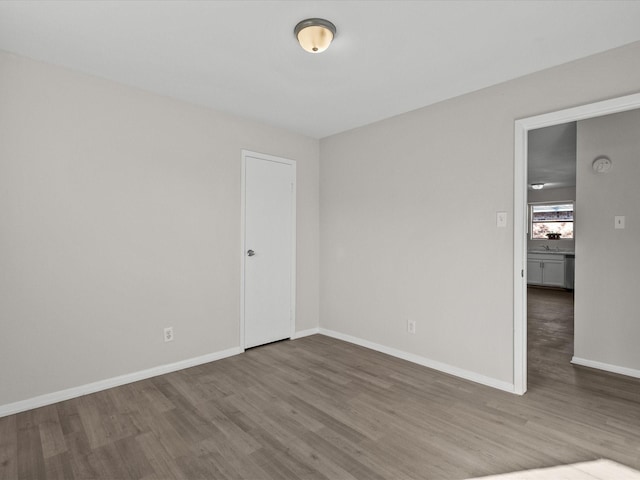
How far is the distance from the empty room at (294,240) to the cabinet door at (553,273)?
165 inches

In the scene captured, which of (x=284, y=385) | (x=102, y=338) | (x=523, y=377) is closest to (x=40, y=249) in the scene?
(x=102, y=338)

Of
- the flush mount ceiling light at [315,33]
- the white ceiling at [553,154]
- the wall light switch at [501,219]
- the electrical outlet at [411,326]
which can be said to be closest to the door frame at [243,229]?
the electrical outlet at [411,326]

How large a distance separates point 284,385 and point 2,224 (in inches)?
93.8

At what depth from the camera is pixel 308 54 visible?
243cm

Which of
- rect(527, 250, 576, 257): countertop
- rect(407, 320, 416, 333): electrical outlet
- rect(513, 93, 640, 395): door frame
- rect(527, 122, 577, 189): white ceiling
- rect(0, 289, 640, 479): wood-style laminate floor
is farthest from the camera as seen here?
rect(527, 250, 576, 257): countertop

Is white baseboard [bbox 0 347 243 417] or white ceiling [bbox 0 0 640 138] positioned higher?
white ceiling [bbox 0 0 640 138]

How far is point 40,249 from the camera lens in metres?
2.51

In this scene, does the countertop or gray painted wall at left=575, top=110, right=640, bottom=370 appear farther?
the countertop

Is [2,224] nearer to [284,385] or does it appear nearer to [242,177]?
[242,177]

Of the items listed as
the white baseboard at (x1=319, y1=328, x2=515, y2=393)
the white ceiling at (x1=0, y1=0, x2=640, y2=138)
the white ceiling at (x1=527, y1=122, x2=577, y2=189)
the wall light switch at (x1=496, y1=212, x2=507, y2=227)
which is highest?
the white ceiling at (x1=527, y1=122, x2=577, y2=189)

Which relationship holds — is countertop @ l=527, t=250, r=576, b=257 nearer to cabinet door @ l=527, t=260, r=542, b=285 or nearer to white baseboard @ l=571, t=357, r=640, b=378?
cabinet door @ l=527, t=260, r=542, b=285

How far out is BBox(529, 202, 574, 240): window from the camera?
835 centimetres

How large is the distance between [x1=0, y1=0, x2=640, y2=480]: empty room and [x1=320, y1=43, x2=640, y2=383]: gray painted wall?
0.07ft

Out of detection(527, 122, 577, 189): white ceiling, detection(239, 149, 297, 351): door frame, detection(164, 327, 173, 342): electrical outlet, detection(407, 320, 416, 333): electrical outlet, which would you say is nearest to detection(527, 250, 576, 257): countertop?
detection(527, 122, 577, 189): white ceiling
